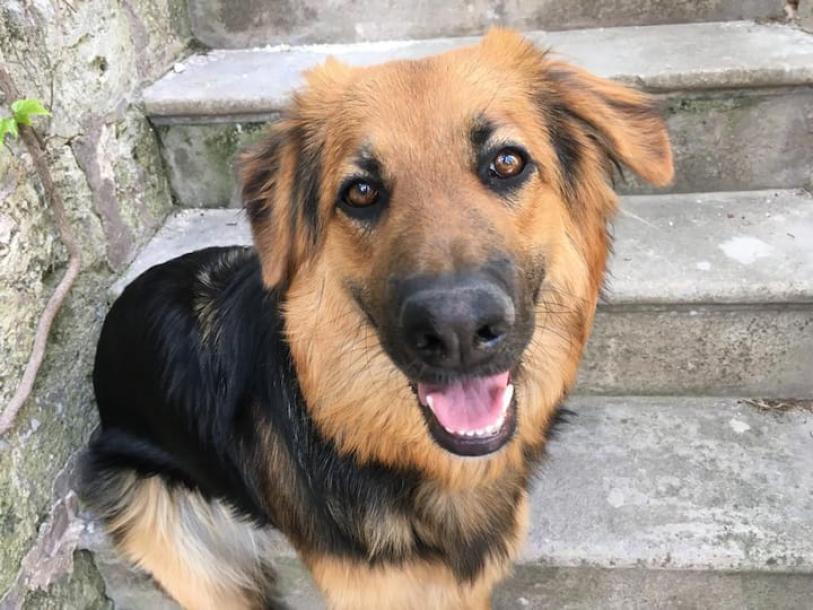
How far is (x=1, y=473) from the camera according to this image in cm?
169

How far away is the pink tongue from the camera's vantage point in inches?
53.8

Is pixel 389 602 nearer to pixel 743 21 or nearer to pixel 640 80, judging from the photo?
pixel 640 80

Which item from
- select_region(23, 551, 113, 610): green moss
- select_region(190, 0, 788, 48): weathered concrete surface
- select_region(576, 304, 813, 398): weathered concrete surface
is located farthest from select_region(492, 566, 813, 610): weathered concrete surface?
select_region(190, 0, 788, 48): weathered concrete surface

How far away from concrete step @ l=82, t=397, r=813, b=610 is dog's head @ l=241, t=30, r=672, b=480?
1.17ft

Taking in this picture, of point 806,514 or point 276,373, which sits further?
point 806,514

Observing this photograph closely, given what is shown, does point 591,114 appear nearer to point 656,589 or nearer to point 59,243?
point 656,589

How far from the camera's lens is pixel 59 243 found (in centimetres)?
192

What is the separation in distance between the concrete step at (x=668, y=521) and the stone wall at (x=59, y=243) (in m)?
0.20

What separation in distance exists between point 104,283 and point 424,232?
132 cm

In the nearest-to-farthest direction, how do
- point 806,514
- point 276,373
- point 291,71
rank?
point 276,373 → point 806,514 → point 291,71

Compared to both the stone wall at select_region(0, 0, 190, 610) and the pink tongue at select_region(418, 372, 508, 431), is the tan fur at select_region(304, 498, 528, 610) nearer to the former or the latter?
the pink tongue at select_region(418, 372, 508, 431)

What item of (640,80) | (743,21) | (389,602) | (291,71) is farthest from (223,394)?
(743,21)

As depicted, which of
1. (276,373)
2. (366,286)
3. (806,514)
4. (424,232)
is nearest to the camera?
(424,232)

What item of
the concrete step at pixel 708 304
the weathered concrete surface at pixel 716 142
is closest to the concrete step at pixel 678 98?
the weathered concrete surface at pixel 716 142
